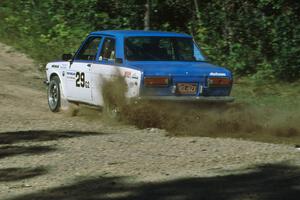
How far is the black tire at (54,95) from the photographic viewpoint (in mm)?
13805

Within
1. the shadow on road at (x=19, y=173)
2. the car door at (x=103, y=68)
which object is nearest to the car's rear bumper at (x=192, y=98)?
the car door at (x=103, y=68)

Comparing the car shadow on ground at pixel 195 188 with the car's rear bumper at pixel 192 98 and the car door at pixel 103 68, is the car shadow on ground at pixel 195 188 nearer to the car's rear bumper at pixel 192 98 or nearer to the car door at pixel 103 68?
the car's rear bumper at pixel 192 98

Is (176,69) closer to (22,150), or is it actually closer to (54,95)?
(22,150)

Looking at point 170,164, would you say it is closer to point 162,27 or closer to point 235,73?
point 235,73

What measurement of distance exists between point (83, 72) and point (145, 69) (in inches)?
72.0

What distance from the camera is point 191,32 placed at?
70.9 feet

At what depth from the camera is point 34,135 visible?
1073 centimetres

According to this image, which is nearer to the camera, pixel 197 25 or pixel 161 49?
pixel 161 49

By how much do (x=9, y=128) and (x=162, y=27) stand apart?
11.6 meters

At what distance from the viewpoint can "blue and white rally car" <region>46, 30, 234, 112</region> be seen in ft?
37.1

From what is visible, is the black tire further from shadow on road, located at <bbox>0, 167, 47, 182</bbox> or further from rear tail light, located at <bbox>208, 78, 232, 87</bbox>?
shadow on road, located at <bbox>0, 167, 47, 182</bbox>

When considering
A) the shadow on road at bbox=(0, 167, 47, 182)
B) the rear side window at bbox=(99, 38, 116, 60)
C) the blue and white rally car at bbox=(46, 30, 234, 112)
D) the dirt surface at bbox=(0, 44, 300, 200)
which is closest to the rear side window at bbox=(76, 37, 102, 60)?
the blue and white rally car at bbox=(46, 30, 234, 112)

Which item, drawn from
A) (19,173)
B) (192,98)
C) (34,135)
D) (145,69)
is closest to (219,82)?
(192,98)

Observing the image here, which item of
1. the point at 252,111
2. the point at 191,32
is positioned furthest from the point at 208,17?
the point at 252,111
